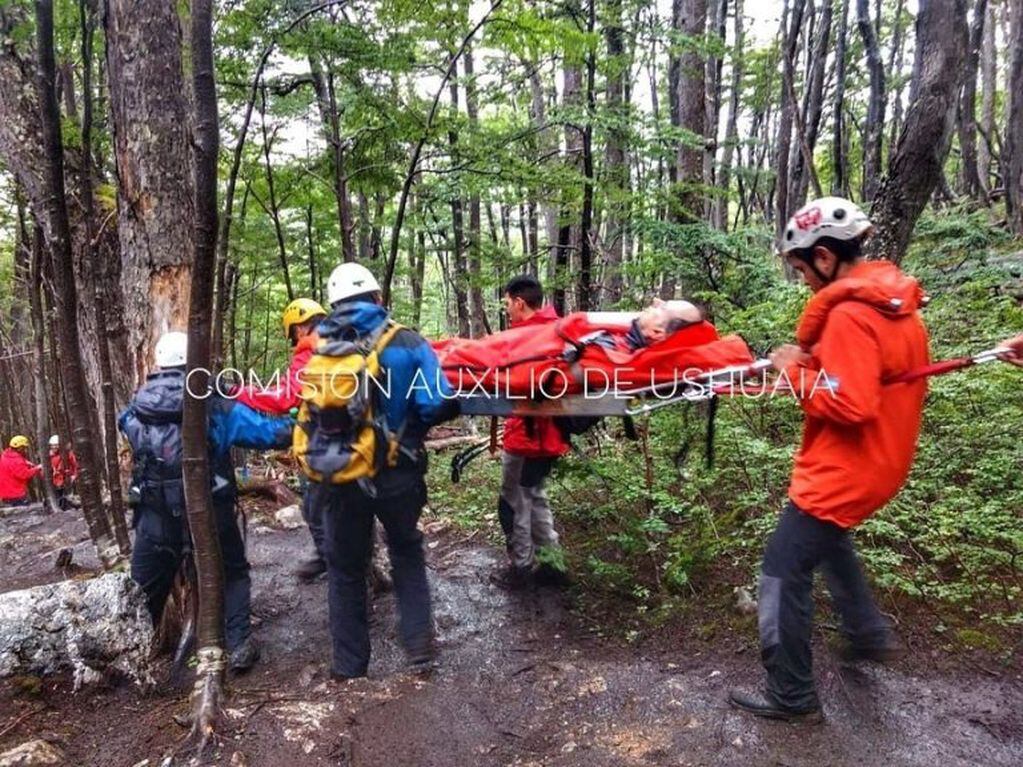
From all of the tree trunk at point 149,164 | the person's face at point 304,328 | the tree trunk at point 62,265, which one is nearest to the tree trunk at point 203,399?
the tree trunk at point 149,164

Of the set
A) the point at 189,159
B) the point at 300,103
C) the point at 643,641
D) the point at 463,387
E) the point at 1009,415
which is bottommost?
the point at 643,641

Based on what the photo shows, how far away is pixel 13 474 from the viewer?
550 inches

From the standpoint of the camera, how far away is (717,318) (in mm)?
8250

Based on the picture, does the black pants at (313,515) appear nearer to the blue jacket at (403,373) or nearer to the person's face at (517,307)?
the blue jacket at (403,373)

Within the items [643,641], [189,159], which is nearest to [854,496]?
[643,641]

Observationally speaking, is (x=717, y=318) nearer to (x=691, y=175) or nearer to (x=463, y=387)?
(x=691, y=175)

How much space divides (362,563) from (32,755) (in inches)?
73.5

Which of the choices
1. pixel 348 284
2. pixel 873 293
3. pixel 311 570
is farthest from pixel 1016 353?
pixel 311 570

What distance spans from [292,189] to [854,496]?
8.39 meters

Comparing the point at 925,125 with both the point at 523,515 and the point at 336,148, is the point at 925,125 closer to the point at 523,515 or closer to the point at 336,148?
the point at 523,515

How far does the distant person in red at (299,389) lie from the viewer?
4727 mm

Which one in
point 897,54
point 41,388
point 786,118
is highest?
point 897,54

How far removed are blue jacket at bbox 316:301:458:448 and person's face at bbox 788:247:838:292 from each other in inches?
81.6

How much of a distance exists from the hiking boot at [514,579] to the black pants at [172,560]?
2.08 metres
